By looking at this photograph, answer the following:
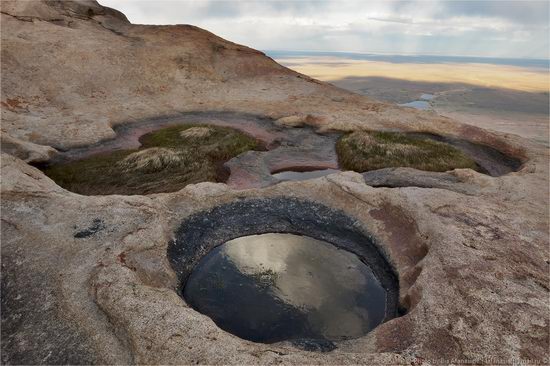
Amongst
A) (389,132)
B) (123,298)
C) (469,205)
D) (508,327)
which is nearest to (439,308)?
(508,327)

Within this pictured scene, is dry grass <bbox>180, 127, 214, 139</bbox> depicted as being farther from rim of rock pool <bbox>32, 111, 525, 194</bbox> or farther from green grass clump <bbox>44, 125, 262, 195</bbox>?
rim of rock pool <bbox>32, 111, 525, 194</bbox>

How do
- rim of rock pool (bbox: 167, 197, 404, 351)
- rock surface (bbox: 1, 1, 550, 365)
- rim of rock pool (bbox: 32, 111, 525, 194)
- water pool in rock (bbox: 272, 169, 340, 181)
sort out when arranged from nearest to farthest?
1. rock surface (bbox: 1, 1, 550, 365)
2. rim of rock pool (bbox: 167, 197, 404, 351)
3. rim of rock pool (bbox: 32, 111, 525, 194)
4. water pool in rock (bbox: 272, 169, 340, 181)

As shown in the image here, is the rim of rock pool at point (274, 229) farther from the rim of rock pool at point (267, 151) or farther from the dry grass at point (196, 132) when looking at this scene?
the dry grass at point (196, 132)

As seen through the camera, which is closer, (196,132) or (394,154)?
(394,154)

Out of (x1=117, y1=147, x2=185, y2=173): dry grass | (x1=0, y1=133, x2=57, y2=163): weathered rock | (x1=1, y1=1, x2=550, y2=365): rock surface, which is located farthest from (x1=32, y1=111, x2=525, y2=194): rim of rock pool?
(x1=117, y1=147, x2=185, y2=173): dry grass

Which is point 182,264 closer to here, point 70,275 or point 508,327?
point 70,275

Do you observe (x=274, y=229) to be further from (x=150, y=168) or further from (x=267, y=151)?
(x=267, y=151)

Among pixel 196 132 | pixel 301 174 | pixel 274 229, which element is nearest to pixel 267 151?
pixel 301 174
